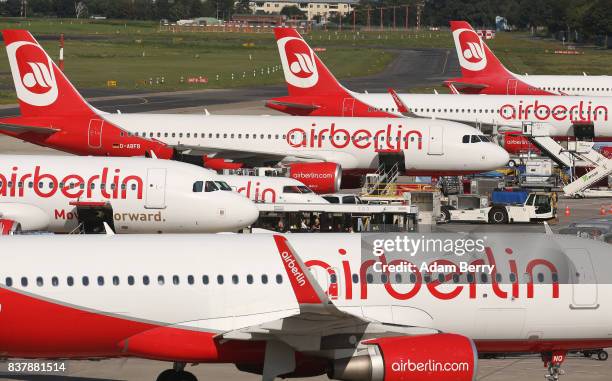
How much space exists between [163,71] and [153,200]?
432 feet

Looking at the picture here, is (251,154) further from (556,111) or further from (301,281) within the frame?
(301,281)

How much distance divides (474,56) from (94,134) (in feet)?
165

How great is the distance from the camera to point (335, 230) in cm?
5397

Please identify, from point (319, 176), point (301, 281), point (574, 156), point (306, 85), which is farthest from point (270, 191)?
point (306, 85)

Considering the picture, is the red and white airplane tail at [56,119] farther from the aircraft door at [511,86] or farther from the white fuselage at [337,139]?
the aircraft door at [511,86]

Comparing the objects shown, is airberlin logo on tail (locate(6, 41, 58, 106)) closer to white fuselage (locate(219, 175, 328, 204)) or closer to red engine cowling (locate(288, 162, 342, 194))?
Result: red engine cowling (locate(288, 162, 342, 194))

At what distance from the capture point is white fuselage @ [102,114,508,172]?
69.6 meters

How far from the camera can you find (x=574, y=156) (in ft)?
257

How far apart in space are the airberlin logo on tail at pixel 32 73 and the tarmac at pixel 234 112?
1953 cm

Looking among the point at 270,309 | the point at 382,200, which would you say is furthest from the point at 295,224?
the point at 270,309

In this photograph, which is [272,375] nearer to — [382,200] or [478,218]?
[382,200]

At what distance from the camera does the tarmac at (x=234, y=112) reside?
33.2 metres

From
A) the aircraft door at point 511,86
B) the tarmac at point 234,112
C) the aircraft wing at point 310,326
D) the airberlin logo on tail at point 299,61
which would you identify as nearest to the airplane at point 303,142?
the tarmac at point 234,112

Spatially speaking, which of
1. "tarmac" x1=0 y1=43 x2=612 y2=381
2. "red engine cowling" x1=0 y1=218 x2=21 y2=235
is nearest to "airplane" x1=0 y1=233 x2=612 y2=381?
"tarmac" x1=0 y1=43 x2=612 y2=381
